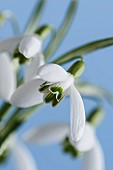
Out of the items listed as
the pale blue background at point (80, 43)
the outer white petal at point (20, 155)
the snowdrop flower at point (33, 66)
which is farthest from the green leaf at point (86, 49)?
the pale blue background at point (80, 43)

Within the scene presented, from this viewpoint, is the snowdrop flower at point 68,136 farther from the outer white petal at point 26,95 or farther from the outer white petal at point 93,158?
the outer white petal at point 26,95

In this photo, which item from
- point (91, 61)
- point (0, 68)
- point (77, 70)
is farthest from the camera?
point (91, 61)

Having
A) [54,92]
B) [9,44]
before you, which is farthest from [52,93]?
[9,44]

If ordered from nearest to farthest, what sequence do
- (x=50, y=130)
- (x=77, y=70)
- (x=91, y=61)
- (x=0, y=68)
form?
1. (x=77, y=70)
2. (x=0, y=68)
3. (x=50, y=130)
4. (x=91, y=61)

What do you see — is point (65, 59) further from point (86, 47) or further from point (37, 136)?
point (37, 136)

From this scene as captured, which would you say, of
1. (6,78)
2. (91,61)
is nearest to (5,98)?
(6,78)
